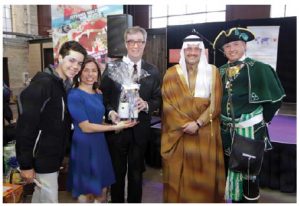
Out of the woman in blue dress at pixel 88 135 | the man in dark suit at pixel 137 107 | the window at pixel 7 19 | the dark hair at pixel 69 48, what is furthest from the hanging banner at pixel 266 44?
the window at pixel 7 19

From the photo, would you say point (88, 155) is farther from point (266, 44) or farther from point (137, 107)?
point (266, 44)

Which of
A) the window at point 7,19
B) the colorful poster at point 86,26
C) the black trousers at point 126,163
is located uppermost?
the window at point 7,19

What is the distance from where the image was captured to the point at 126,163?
219cm

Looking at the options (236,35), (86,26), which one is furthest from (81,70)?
(86,26)

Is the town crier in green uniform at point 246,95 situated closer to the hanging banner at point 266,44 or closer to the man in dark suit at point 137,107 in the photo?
the man in dark suit at point 137,107

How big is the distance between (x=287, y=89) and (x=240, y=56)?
2526 mm

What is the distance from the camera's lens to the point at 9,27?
826cm

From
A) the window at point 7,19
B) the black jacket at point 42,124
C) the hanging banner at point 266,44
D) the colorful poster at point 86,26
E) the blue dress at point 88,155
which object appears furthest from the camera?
the window at point 7,19

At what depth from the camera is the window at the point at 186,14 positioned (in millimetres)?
5552

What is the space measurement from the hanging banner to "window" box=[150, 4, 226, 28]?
4.62 ft

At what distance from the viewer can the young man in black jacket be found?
160cm

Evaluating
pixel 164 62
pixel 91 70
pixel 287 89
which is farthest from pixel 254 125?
pixel 164 62

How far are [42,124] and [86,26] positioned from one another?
4.27 m

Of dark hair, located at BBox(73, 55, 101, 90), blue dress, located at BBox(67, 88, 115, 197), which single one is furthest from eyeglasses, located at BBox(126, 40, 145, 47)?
blue dress, located at BBox(67, 88, 115, 197)
